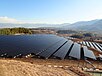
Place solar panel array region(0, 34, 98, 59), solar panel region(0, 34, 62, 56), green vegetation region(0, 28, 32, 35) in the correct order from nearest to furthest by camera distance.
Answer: solar panel array region(0, 34, 98, 59)
solar panel region(0, 34, 62, 56)
green vegetation region(0, 28, 32, 35)

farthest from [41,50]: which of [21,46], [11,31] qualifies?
[11,31]

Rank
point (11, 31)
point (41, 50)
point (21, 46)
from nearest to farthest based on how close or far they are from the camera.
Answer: point (41, 50), point (21, 46), point (11, 31)

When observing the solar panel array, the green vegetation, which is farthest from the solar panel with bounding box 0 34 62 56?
the green vegetation

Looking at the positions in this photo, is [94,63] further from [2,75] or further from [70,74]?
[2,75]

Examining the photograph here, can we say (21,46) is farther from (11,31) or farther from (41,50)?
(11,31)

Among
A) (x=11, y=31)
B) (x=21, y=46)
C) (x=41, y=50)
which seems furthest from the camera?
(x=11, y=31)

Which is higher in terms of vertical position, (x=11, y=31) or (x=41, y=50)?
(x=11, y=31)

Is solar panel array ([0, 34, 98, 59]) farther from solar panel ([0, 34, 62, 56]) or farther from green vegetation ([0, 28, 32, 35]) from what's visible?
green vegetation ([0, 28, 32, 35])

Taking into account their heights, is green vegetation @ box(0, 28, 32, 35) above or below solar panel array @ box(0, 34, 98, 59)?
above

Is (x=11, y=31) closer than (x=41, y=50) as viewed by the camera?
No

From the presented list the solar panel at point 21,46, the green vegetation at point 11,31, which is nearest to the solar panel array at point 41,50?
the solar panel at point 21,46

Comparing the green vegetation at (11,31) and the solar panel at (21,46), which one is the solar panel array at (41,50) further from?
the green vegetation at (11,31)

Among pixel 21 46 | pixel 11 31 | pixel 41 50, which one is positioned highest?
pixel 11 31
